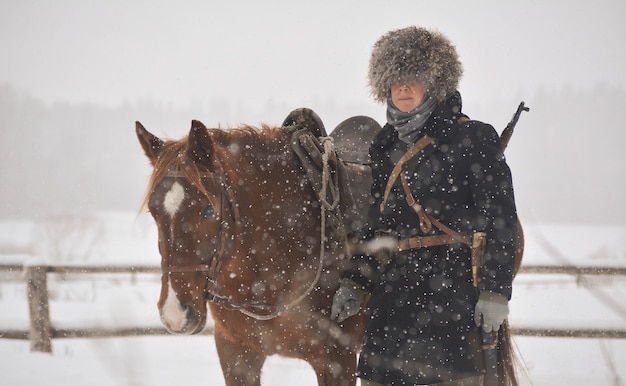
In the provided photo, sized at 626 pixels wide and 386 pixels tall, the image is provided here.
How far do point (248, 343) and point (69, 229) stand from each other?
15.6m

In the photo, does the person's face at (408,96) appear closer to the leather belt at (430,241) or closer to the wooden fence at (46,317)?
the leather belt at (430,241)

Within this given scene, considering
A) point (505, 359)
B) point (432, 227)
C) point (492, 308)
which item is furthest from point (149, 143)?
point (505, 359)

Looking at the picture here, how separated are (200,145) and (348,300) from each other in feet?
3.14

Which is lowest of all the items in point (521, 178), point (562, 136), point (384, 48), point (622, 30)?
point (521, 178)

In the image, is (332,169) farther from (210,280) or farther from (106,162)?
(106,162)

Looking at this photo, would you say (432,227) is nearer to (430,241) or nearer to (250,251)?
(430,241)

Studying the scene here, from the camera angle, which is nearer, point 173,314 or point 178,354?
point 173,314

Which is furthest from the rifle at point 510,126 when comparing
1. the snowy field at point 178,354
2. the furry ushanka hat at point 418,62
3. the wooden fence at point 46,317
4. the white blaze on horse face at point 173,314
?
the wooden fence at point 46,317

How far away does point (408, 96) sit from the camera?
2.20 metres

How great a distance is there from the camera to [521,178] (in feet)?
126

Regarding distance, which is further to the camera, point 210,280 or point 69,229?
point 69,229

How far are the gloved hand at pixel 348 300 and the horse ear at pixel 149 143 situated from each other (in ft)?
3.46

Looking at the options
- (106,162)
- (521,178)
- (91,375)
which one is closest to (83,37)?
(106,162)

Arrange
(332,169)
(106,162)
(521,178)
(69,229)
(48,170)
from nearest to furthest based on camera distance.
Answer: (332,169)
(69,229)
(521,178)
(48,170)
(106,162)
